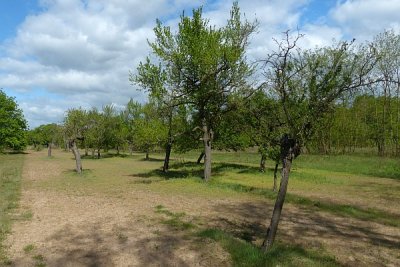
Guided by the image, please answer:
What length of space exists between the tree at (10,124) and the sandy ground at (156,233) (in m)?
63.4

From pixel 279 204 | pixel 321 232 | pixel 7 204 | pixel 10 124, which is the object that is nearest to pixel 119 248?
pixel 279 204

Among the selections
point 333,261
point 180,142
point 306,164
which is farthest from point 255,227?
point 306,164

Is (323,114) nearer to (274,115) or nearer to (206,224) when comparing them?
(274,115)

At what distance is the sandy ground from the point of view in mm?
10336

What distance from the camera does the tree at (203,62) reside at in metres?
25.0

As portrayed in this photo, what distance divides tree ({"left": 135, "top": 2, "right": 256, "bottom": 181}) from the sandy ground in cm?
903

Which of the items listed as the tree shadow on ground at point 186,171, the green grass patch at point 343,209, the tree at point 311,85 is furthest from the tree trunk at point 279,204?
the tree shadow on ground at point 186,171

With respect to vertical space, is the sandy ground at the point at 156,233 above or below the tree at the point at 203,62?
below

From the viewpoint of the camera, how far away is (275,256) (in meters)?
10.0

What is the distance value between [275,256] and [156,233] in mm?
4456

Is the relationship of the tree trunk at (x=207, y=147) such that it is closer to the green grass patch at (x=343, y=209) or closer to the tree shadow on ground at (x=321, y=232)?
the green grass patch at (x=343, y=209)

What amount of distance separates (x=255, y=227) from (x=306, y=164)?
102 feet

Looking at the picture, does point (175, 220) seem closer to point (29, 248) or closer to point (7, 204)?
point (29, 248)

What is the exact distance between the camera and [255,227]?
1445 cm
